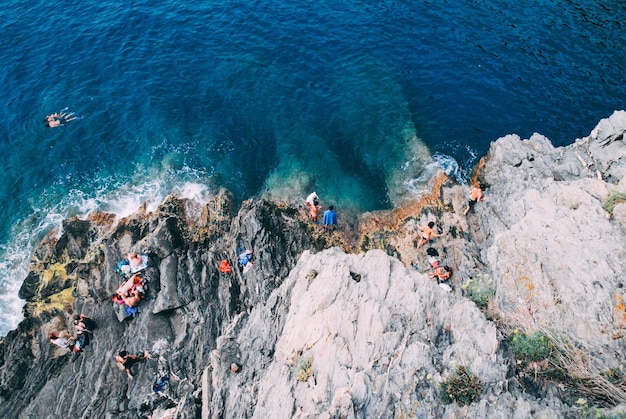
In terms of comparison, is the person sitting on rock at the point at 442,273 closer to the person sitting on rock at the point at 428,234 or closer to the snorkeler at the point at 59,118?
the person sitting on rock at the point at 428,234

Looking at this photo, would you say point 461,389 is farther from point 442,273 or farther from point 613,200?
point 613,200

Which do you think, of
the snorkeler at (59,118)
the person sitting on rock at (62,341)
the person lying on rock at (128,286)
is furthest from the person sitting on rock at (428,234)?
the snorkeler at (59,118)

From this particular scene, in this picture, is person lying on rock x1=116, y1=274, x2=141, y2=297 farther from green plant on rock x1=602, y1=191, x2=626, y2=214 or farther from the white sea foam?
green plant on rock x1=602, y1=191, x2=626, y2=214

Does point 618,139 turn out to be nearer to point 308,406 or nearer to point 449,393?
point 449,393

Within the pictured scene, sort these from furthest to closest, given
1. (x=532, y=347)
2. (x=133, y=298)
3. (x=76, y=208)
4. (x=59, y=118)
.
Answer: (x=59, y=118) < (x=76, y=208) < (x=133, y=298) < (x=532, y=347)

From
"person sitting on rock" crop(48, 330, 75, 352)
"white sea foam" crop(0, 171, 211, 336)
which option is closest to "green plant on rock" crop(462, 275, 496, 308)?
"white sea foam" crop(0, 171, 211, 336)

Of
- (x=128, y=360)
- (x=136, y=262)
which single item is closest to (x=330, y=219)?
(x=136, y=262)

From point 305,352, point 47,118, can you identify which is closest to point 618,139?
point 305,352
